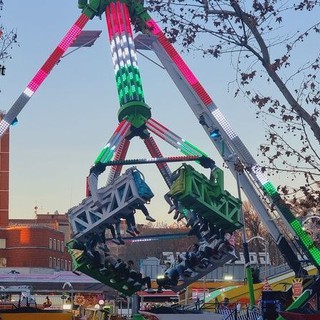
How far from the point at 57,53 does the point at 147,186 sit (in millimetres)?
9806

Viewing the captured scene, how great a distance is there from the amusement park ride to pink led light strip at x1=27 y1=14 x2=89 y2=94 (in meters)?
0.04

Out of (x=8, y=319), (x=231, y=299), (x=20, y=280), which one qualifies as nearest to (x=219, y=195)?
(x=8, y=319)

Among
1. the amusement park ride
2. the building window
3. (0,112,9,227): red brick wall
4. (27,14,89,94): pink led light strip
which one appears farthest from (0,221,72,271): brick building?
(27,14,89,94): pink led light strip

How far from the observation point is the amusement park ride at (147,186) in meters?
30.6

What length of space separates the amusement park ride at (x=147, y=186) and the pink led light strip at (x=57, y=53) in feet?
0.14

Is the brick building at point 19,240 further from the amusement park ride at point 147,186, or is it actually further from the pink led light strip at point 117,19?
the pink led light strip at point 117,19

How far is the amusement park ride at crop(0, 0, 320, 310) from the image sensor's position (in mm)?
30609

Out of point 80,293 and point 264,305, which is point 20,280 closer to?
point 80,293

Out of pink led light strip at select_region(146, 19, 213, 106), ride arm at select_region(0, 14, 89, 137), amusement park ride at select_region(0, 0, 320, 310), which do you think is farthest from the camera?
pink led light strip at select_region(146, 19, 213, 106)

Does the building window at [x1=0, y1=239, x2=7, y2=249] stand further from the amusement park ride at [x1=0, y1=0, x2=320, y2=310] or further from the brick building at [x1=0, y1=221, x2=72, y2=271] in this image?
the amusement park ride at [x1=0, y1=0, x2=320, y2=310]

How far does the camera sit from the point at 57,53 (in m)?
36.8

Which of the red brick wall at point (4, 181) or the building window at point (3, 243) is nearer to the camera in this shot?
the building window at point (3, 243)

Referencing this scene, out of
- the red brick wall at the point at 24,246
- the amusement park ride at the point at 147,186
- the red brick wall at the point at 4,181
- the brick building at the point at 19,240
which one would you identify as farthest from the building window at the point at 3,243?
the amusement park ride at the point at 147,186

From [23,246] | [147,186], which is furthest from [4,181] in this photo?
[147,186]
